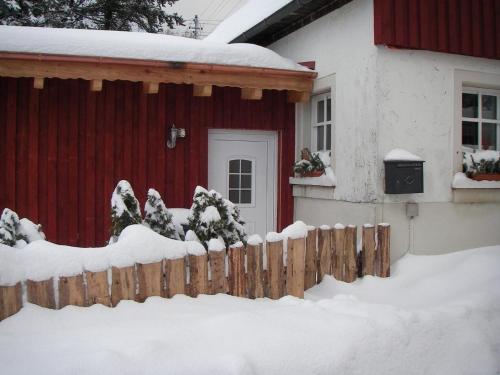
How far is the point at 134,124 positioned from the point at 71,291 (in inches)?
153

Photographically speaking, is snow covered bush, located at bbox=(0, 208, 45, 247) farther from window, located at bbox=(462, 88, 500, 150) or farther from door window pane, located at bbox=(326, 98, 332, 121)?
window, located at bbox=(462, 88, 500, 150)

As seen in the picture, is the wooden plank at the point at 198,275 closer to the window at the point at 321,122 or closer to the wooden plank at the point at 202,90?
the wooden plank at the point at 202,90

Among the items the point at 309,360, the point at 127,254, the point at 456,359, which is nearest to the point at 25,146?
the point at 127,254

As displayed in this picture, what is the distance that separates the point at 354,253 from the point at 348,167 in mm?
1414

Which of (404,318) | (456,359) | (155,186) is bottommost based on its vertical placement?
(456,359)

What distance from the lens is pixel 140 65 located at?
638 centimetres

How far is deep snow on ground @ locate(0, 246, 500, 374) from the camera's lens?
306cm

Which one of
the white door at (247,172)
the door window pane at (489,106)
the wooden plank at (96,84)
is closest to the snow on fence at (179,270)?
the white door at (247,172)

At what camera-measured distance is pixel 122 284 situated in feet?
13.1

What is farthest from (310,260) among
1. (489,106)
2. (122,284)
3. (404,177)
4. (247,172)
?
(489,106)

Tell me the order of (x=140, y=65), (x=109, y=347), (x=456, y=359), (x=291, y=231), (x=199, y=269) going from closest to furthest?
(x=109, y=347) → (x=456, y=359) → (x=199, y=269) → (x=291, y=231) → (x=140, y=65)

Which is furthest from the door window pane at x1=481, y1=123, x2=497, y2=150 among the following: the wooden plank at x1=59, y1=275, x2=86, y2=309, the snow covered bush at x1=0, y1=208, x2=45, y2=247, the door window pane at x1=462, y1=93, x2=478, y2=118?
the snow covered bush at x1=0, y1=208, x2=45, y2=247

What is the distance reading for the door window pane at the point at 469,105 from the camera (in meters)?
6.84

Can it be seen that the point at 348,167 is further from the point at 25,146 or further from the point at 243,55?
the point at 25,146
